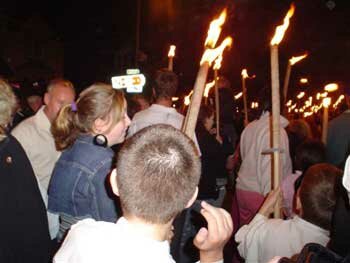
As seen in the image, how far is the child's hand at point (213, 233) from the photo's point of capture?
1.84m

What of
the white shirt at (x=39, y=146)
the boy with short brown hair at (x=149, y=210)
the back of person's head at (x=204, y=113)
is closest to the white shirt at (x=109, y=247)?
the boy with short brown hair at (x=149, y=210)

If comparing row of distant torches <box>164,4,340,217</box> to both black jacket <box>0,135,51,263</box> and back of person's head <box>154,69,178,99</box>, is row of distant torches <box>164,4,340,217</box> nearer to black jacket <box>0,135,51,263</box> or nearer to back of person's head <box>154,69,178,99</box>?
black jacket <box>0,135,51,263</box>

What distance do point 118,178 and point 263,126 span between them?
12.1ft

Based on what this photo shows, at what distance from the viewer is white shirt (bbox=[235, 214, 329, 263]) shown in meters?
→ 3.27

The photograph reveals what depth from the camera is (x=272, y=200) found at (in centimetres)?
325

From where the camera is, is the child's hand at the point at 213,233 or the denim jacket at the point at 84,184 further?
the denim jacket at the point at 84,184

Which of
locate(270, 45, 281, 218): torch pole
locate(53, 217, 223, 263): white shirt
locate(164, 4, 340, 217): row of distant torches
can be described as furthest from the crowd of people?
locate(164, 4, 340, 217): row of distant torches

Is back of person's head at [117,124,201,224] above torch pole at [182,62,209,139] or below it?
below

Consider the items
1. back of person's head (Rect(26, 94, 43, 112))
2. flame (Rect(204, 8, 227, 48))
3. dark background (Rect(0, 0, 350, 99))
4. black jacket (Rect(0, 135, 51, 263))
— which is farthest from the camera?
dark background (Rect(0, 0, 350, 99))

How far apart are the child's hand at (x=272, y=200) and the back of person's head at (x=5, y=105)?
1.92 meters

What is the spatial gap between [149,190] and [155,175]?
0.07 m

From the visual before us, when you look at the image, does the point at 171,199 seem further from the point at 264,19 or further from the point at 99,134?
the point at 264,19

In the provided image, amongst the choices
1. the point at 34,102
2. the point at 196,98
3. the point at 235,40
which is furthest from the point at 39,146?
the point at 235,40

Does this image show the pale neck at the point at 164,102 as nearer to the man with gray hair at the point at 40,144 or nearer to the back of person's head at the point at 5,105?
the man with gray hair at the point at 40,144
